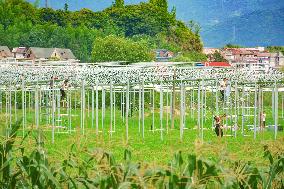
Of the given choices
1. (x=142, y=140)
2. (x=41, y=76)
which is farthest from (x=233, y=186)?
(x=41, y=76)

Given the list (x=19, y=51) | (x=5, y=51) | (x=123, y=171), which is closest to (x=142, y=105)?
(x=123, y=171)

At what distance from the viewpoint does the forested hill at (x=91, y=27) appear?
95.7 meters

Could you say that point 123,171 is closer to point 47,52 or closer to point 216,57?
point 216,57

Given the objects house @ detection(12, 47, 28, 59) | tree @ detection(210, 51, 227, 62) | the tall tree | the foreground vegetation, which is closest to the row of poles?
the foreground vegetation

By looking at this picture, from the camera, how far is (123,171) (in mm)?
6852

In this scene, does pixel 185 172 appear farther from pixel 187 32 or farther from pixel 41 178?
pixel 187 32

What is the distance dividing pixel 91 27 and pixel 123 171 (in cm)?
10040

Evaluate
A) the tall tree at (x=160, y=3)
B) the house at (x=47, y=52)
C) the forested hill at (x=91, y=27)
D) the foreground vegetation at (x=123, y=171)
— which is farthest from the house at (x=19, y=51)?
the foreground vegetation at (x=123, y=171)

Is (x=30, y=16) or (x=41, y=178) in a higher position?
(x=30, y=16)

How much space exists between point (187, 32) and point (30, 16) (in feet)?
73.6

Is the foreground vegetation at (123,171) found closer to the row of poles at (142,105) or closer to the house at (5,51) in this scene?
the row of poles at (142,105)

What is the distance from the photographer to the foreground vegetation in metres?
6.54

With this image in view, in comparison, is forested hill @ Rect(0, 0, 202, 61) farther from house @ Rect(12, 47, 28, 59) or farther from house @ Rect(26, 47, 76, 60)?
house @ Rect(12, 47, 28, 59)

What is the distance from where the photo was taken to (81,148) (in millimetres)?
7375
